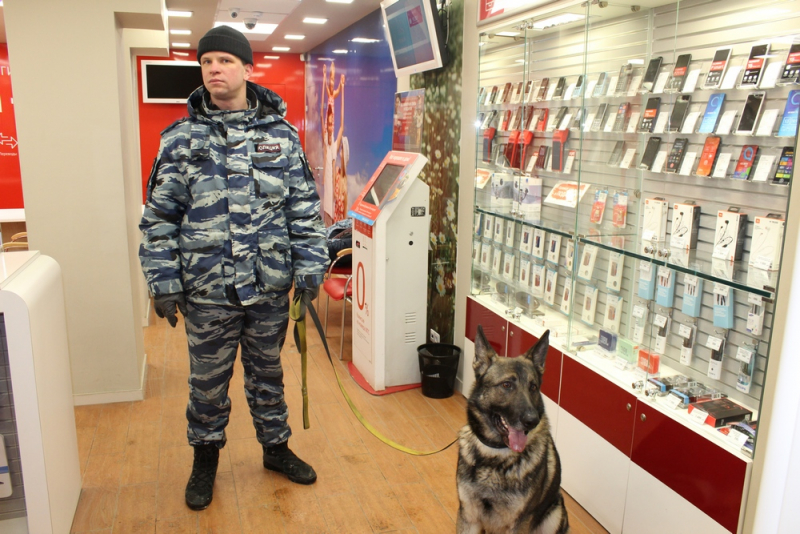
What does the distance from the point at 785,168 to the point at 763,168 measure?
12 cm

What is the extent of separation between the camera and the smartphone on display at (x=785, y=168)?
7.04 feet

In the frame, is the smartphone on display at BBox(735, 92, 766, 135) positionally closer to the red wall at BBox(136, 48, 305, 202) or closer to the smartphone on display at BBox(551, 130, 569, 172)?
the smartphone on display at BBox(551, 130, 569, 172)

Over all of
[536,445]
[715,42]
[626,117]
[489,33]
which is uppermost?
[489,33]

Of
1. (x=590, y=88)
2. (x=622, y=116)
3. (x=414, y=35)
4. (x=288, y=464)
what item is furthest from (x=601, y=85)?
(x=288, y=464)

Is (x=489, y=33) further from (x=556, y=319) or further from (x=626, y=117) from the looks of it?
(x=556, y=319)

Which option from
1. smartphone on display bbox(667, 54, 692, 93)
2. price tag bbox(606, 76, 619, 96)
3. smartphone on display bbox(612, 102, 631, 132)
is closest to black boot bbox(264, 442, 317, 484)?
smartphone on display bbox(612, 102, 631, 132)

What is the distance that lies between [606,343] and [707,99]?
119 centimetres

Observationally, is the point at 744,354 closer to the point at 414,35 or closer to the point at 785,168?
the point at 785,168

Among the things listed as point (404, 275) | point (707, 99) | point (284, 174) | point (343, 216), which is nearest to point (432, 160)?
point (404, 275)

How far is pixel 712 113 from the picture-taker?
2484 millimetres

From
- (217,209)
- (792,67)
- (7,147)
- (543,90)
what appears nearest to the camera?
(792,67)

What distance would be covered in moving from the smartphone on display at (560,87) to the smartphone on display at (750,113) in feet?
3.89

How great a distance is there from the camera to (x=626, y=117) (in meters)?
2.94

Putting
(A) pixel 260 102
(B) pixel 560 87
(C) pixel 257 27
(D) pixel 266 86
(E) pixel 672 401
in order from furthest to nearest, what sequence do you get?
(D) pixel 266 86
(C) pixel 257 27
(B) pixel 560 87
(A) pixel 260 102
(E) pixel 672 401
